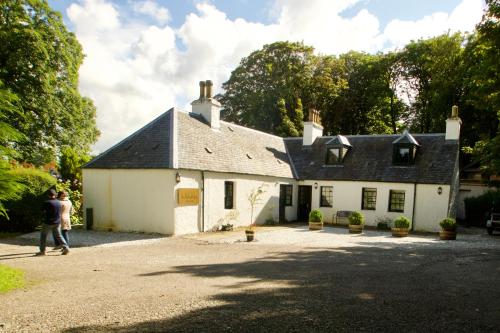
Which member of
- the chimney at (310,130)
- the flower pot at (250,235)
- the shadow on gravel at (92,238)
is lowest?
the shadow on gravel at (92,238)

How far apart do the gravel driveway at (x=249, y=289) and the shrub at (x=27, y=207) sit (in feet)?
9.39

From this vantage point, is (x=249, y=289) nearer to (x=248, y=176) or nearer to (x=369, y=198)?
(x=248, y=176)

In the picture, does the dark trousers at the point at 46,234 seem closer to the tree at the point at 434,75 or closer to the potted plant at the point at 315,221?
the potted plant at the point at 315,221

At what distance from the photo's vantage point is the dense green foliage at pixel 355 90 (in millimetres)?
32656

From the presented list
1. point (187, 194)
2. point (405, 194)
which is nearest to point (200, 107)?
point (187, 194)

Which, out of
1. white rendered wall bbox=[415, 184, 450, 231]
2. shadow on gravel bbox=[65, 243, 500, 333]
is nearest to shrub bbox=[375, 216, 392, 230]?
white rendered wall bbox=[415, 184, 450, 231]

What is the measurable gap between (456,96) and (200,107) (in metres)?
23.4

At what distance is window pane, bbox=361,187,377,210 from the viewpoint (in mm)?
23578

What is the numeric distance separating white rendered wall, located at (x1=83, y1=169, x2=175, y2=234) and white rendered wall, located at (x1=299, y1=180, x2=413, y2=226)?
1199 cm

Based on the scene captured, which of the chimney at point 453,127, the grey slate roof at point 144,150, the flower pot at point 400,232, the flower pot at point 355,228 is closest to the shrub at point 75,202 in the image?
the grey slate roof at point 144,150

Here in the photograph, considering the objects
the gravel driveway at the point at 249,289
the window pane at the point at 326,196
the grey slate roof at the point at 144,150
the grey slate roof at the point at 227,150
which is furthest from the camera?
the window pane at the point at 326,196

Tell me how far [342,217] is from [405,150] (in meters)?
5.87

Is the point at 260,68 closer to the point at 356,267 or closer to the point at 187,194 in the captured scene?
the point at 187,194

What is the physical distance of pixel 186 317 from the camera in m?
5.93
